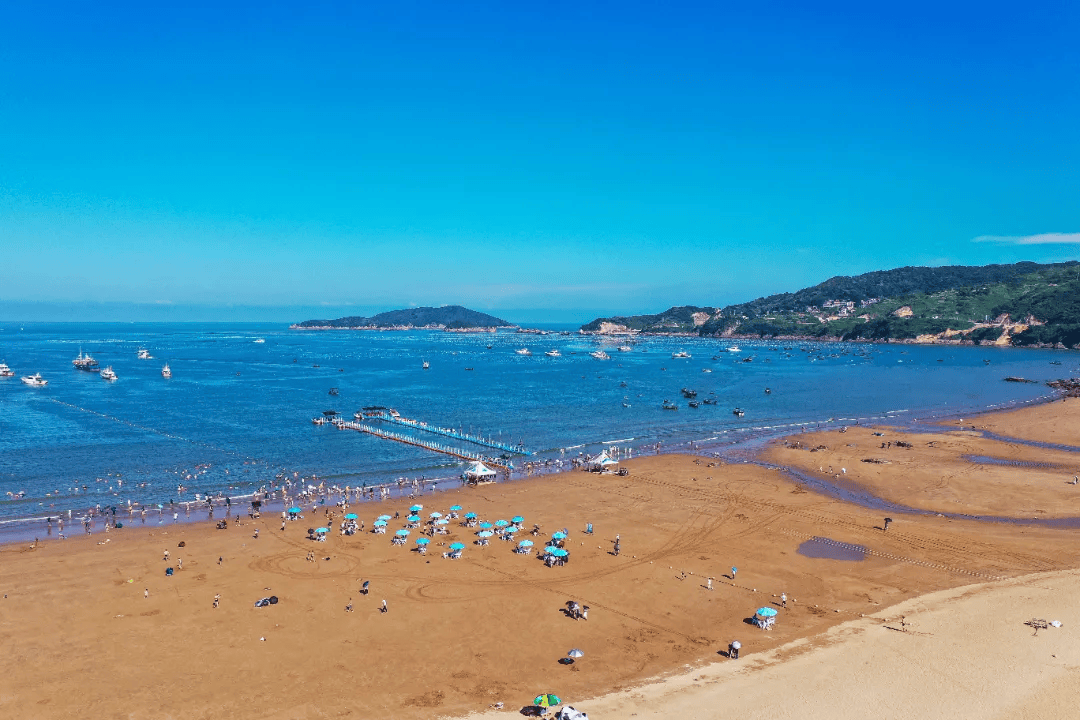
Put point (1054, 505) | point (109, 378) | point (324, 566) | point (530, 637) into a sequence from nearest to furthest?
point (530, 637)
point (324, 566)
point (1054, 505)
point (109, 378)

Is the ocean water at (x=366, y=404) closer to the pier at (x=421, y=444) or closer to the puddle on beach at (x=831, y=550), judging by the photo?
the pier at (x=421, y=444)

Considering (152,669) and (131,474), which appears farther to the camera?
(131,474)

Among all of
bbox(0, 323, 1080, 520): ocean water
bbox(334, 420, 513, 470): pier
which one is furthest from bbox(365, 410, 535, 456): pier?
bbox(334, 420, 513, 470): pier

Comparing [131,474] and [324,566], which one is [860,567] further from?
[131,474]

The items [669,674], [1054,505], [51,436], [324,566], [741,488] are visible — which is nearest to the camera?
[669,674]

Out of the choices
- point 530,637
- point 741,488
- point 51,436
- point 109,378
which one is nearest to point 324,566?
point 530,637

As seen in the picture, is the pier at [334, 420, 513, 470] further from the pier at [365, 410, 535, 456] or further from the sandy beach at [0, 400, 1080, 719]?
the sandy beach at [0, 400, 1080, 719]
